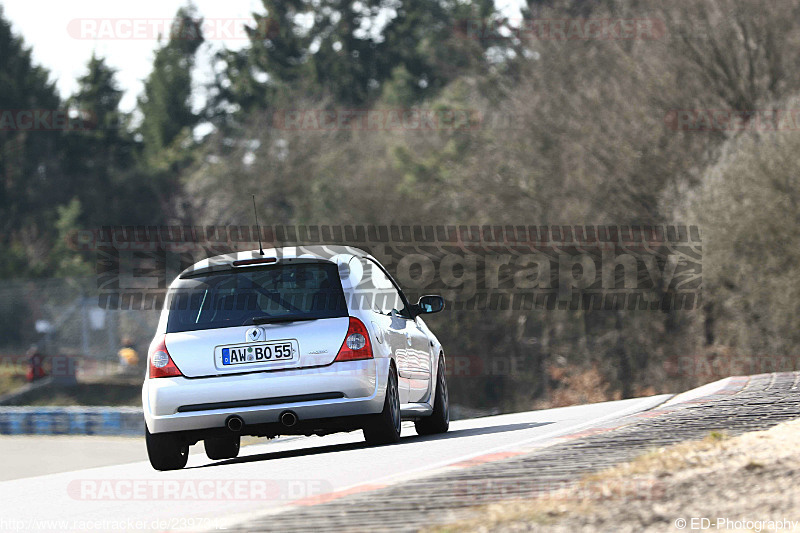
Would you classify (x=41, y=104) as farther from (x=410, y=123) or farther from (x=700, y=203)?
(x=700, y=203)

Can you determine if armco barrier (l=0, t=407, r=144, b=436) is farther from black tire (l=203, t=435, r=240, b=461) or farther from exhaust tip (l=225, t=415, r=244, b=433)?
exhaust tip (l=225, t=415, r=244, b=433)

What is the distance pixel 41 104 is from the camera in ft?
274

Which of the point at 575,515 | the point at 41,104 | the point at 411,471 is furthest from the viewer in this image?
the point at 41,104

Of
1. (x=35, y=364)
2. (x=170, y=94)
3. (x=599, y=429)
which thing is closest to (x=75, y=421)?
(x=35, y=364)

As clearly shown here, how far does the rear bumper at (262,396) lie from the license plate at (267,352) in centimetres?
11

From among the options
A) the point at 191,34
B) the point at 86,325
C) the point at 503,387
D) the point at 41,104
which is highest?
the point at 191,34

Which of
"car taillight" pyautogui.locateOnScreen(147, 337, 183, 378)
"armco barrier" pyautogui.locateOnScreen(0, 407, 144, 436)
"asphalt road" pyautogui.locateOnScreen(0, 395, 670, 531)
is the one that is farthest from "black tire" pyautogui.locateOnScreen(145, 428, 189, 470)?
"armco barrier" pyautogui.locateOnScreen(0, 407, 144, 436)

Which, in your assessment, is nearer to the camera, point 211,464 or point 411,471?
point 411,471

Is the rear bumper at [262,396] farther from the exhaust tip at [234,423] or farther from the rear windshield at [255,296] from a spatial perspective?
the rear windshield at [255,296]

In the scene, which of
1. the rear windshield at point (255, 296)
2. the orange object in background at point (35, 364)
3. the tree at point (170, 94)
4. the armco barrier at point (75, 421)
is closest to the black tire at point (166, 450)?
the rear windshield at point (255, 296)

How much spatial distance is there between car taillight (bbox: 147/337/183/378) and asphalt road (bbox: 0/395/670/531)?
2.66 ft

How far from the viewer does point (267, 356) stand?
10523mm

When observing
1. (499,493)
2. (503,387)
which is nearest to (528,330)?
(503,387)

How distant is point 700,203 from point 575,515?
3044 centimetres
